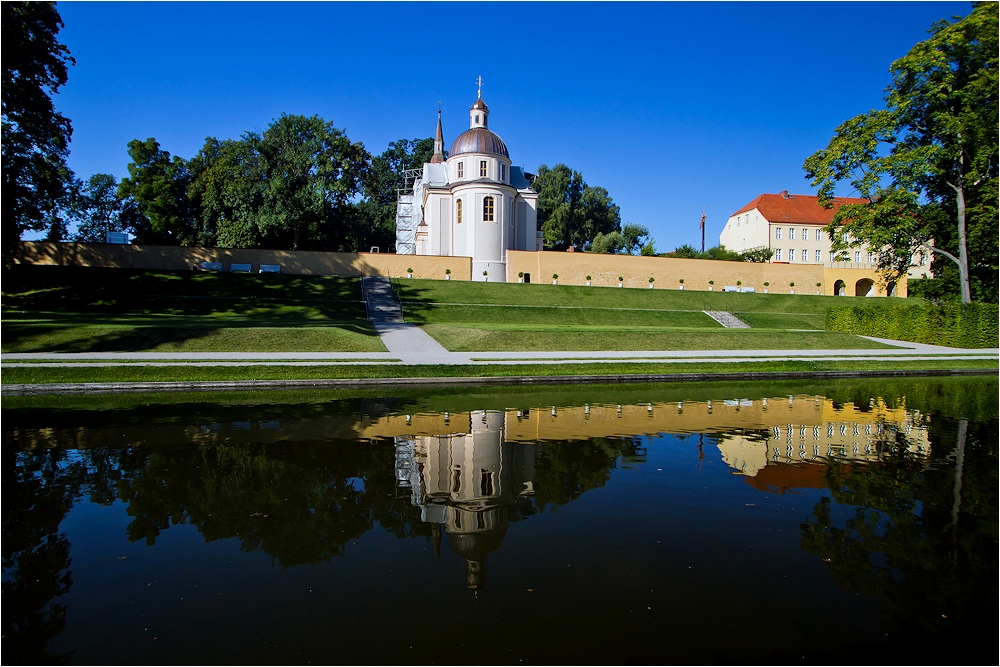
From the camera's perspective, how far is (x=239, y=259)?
134 ft

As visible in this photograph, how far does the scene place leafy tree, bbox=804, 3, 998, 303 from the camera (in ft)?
81.4

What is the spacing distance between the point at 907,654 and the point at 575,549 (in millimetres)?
2232

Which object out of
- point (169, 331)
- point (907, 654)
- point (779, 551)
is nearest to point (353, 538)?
point (779, 551)

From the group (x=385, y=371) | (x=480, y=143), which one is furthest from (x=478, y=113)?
(x=385, y=371)

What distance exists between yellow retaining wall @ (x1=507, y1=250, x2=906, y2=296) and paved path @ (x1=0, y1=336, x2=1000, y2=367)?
71.4 ft

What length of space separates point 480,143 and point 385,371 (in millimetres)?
35093

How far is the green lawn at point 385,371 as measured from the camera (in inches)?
524

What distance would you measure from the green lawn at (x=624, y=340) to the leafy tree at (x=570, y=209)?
44.3m

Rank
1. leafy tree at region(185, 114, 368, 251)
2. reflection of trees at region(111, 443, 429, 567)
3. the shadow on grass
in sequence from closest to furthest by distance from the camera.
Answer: reflection of trees at region(111, 443, 429, 567), the shadow on grass, leafy tree at region(185, 114, 368, 251)

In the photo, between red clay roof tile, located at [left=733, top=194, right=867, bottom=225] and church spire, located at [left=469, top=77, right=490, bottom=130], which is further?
red clay roof tile, located at [left=733, top=194, right=867, bottom=225]

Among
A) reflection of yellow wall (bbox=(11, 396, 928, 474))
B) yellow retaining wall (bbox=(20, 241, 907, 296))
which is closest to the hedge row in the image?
yellow retaining wall (bbox=(20, 241, 907, 296))

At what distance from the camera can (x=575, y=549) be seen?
190 inches

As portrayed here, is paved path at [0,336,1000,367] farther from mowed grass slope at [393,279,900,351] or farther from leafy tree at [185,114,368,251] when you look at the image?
leafy tree at [185,114,368,251]

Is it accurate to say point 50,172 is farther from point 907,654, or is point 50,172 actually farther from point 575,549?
point 907,654
